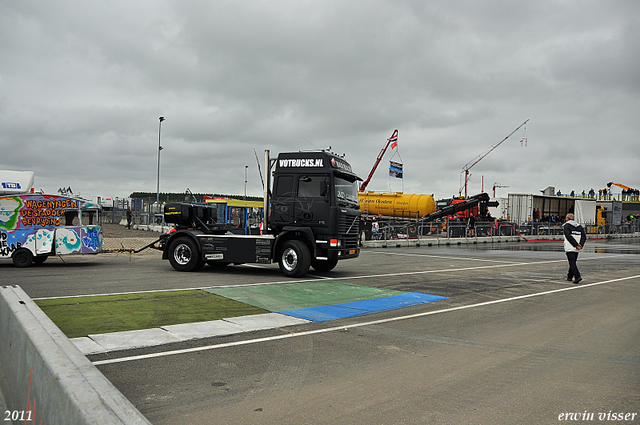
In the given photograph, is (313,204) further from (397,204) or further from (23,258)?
(397,204)

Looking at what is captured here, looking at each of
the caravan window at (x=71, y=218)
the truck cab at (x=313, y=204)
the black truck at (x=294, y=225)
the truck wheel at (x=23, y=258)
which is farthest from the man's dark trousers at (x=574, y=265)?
the truck wheel at (x=23, y=258)

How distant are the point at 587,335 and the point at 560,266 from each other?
12122 mm

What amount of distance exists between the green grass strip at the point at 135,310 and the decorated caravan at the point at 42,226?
6762mm

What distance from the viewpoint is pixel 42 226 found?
1519 cm

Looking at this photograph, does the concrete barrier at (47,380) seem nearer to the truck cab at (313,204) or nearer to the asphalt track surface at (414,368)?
the asphalt track surface at (414,368)

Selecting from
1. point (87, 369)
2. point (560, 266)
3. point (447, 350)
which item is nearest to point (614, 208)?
point (560, 266)

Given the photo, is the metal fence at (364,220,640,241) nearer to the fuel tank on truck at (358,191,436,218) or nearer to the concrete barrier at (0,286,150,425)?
the fuel tank on truck at (358,191,436,218)

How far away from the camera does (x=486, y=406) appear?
439 cm

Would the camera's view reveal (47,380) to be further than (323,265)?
No

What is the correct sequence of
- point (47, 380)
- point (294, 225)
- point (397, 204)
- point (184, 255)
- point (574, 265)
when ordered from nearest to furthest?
point (47, 380) → point (574, 265) → point (294, 225) → point (184, 255) → point (397, 204)

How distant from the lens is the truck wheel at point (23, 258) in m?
15.0

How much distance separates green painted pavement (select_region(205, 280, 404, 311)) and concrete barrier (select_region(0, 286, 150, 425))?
4.87 metres

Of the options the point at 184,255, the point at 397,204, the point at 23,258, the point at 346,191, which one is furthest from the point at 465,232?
the point at 23,258

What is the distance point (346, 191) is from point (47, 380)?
37.0 feet
